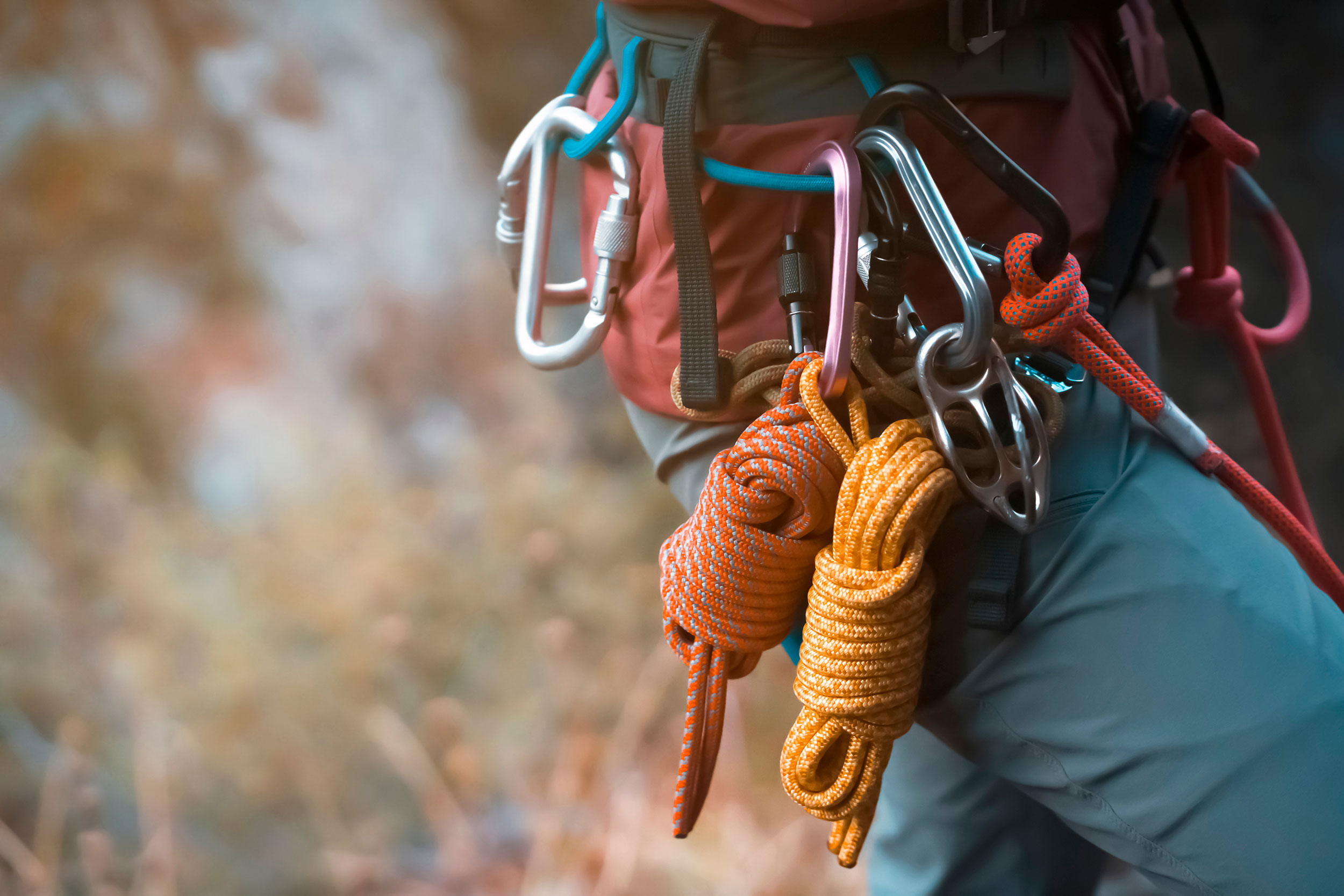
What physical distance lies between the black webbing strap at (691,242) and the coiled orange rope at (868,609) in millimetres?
64

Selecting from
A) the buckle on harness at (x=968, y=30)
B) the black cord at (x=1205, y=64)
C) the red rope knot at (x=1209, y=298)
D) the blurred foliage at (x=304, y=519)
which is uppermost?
the buckle on harness at (x=968, y=30)

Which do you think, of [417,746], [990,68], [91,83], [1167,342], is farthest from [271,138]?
[1167,342]

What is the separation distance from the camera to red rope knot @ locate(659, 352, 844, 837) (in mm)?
479

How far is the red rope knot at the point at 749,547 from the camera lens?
0.48 m

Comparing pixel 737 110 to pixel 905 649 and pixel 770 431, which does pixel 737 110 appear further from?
pixel 905 649

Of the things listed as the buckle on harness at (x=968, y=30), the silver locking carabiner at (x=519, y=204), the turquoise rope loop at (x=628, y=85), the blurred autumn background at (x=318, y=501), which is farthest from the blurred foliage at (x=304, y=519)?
the buckle on harness at (x=968, y=30)

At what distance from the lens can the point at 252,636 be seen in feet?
3.99

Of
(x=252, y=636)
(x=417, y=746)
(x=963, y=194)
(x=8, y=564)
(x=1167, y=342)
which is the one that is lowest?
(x=417, y=746)

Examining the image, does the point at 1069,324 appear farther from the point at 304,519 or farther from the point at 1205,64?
the point at 304,519

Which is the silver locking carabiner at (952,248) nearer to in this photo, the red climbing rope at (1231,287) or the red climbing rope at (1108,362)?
the red climbing rope at (1108,362)

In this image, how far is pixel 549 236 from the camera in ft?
2.07

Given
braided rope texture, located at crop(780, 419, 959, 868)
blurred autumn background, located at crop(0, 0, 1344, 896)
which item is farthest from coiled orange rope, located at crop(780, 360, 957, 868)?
blurred autumn background, located at crop(0, 0, 1344, 896)

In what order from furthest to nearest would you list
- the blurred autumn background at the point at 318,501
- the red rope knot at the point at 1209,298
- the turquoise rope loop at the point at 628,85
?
the blurred autumn background at the point at 318,501 → the red rope knot at the point at 1209,298 → the turquoise rope loop at the point at 628,85

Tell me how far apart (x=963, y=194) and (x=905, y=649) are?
249mm
